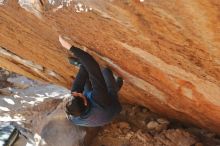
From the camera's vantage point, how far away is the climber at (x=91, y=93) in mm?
4195

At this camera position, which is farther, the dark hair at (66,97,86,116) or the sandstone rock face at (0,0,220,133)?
the dark hair at (66,97,86,116)

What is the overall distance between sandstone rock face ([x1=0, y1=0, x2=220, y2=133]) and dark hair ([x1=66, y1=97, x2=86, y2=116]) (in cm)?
55

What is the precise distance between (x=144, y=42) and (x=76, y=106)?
48.3 inches

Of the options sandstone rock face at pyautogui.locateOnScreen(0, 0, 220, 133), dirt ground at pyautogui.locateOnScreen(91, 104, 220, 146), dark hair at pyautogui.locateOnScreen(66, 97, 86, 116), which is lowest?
dirt ground at pyautogui.locateOnScreen(91, 104, 220, 146)

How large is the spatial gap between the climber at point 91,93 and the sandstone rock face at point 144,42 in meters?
0.18

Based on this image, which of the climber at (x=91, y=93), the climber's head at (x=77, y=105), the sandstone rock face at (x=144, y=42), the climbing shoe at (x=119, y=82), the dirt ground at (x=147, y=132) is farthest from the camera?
the dirt ground at (x=147, y=132)

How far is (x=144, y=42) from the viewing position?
11.5ft

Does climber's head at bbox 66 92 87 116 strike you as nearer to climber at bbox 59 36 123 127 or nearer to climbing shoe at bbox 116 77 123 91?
climber at bbox 59 36 123 127

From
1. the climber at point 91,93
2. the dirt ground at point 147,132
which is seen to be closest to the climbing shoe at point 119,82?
the climber at point 91,93

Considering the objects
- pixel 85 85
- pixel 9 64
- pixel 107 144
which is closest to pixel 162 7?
pixel 85 85

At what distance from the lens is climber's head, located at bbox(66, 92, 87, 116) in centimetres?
430

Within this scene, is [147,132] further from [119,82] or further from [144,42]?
[144,42]

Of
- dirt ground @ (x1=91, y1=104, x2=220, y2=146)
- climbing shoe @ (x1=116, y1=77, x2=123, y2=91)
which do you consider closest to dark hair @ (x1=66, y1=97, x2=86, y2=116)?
climbing shoe @ (x1=116, y1=77, x2=123, y2=91)

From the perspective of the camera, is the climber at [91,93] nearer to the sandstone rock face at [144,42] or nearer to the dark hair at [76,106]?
the dark hair at [76,106]
